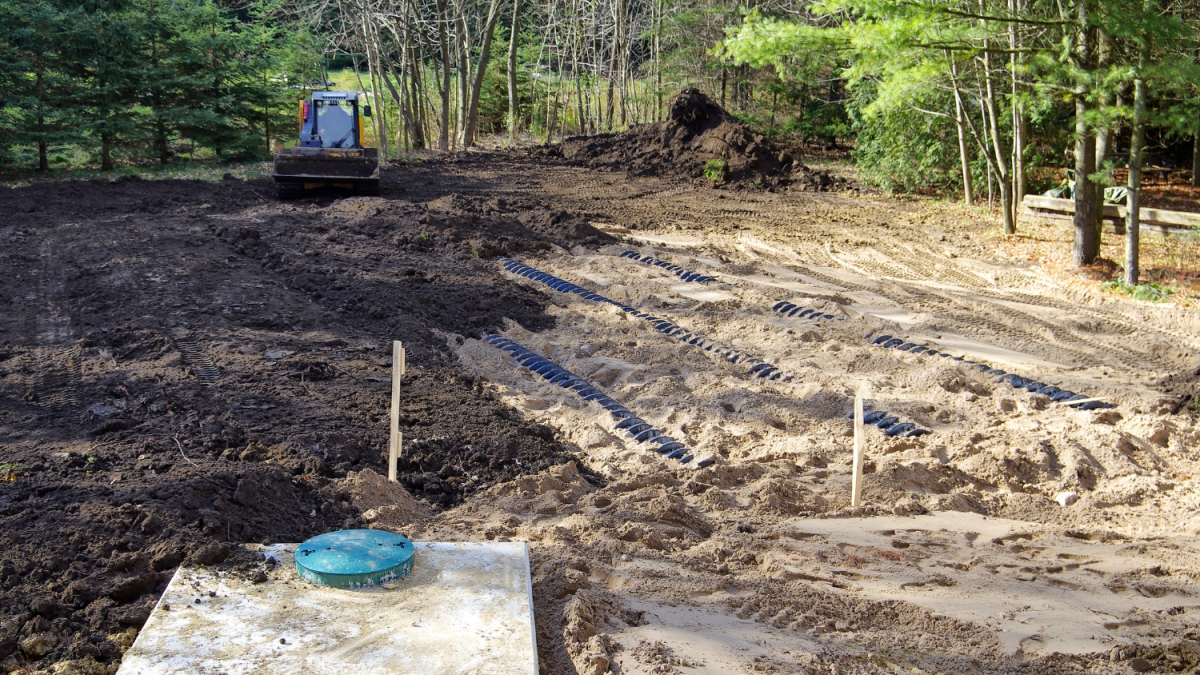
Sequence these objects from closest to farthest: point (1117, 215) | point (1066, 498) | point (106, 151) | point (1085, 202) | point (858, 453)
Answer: point (858, 453) < point (1066, 498) < point (1085, 202) < point (1117, 215) < point (106, 151)

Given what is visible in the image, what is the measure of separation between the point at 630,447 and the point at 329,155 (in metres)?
10.6

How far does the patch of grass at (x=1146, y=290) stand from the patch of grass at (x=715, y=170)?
32.0 feet

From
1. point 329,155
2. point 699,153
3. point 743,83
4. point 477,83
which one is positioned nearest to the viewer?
point 329,155

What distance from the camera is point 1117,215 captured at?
1365 centimetres

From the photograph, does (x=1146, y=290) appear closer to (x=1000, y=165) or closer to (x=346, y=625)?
(x=1000, y=165)

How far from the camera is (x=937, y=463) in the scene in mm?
5965

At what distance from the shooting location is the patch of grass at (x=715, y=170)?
19.1m

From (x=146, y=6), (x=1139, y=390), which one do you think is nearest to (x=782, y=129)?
(x=146, y=6)

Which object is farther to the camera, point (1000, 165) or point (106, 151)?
point (106, 151)

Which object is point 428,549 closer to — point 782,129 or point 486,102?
point 782,129

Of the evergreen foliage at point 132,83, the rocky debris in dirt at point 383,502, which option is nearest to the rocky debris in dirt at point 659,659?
the rocky debris in dirt at point 383,502

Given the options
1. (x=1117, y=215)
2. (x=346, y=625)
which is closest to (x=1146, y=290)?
(x=1117, y=215)

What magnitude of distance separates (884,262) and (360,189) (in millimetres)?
9087

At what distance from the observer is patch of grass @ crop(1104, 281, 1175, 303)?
9977mm
